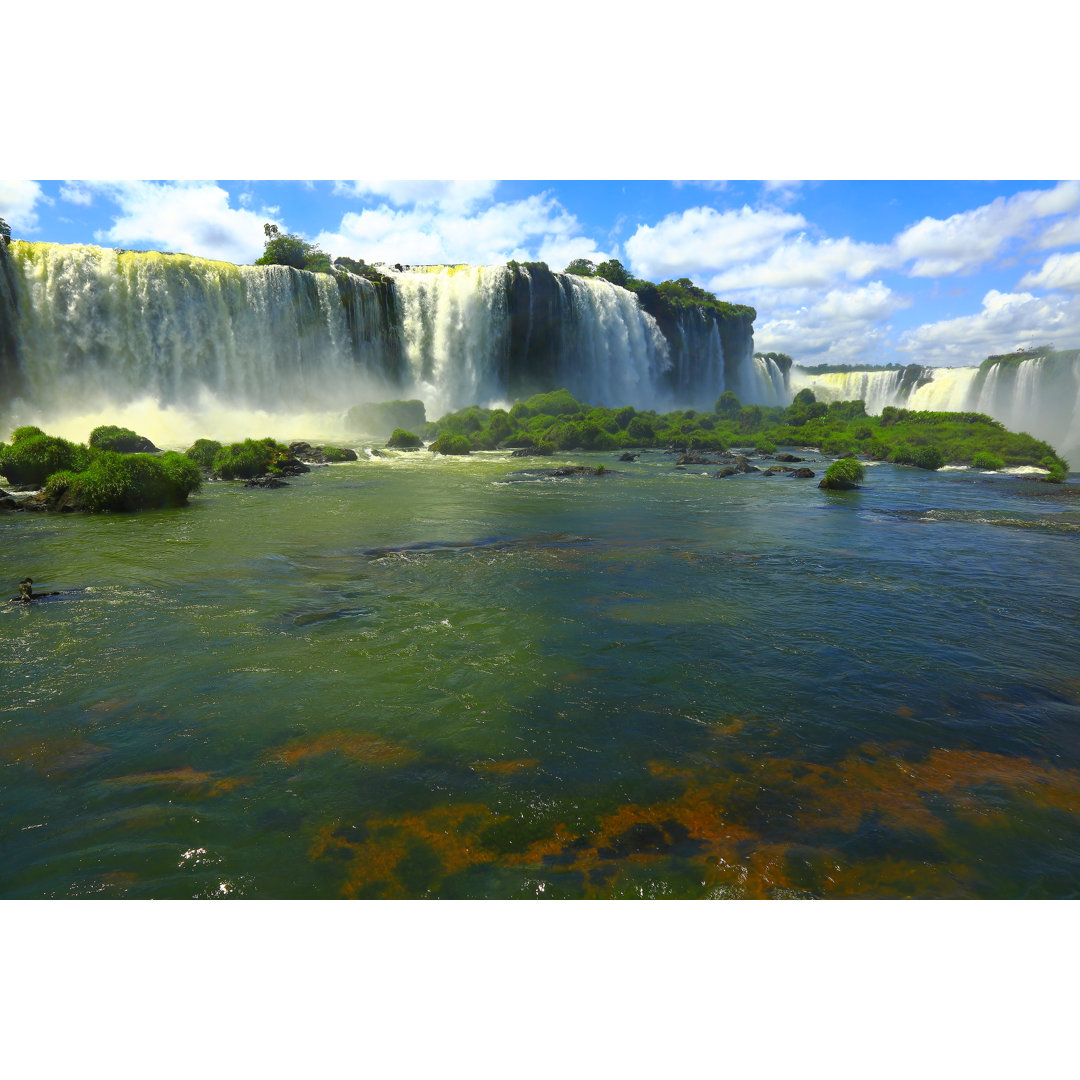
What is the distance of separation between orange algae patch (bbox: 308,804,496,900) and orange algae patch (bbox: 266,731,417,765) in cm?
69

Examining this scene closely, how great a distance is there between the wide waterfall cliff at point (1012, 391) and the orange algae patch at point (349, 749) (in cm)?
4801

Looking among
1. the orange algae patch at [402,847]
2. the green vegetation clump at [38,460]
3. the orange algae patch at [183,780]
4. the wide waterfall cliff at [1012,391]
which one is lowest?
the orange algae patch at [183,780]

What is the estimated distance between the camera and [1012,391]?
56.5m

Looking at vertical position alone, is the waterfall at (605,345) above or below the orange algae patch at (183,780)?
above

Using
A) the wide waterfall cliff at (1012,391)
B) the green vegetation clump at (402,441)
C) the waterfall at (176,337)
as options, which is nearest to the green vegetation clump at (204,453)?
the green vegetation clump at (402,441)

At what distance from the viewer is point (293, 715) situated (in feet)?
16.3

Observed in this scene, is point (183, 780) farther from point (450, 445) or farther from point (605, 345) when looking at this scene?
point (605, 345)

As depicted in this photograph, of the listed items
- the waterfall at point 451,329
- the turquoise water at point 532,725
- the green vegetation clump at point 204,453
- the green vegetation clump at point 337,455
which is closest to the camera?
the turquoise water at point 532,725

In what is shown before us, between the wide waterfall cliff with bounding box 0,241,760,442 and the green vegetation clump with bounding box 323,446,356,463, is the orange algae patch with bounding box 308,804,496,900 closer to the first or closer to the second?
the green vegetation clump with bounding box 323,446,356,463

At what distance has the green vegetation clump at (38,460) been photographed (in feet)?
55.4

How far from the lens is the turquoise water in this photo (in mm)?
3369

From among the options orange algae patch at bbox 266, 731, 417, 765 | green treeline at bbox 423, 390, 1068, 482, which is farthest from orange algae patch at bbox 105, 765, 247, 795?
green treeline at bbox 423, 390, 1068, 482

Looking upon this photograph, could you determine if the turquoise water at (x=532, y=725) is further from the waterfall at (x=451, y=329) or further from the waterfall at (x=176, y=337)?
the waterfall at (x=451, y=329)

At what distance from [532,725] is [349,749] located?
137 centimetres
